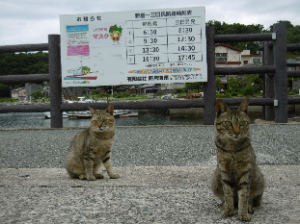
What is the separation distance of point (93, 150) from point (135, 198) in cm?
88

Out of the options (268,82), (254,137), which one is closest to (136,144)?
(254,137)

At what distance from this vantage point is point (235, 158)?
2066 mm

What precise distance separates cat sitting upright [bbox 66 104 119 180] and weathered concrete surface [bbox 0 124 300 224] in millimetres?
148

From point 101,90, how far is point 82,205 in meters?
6.07

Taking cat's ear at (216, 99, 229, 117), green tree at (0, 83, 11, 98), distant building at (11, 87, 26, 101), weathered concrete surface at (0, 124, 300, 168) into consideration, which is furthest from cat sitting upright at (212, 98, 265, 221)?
distant building at (11, 87, 26, 101)

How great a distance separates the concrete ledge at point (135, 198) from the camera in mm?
2109

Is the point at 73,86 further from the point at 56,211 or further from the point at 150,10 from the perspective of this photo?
the point at 56,211

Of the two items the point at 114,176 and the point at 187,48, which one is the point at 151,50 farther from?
the point at 114,176

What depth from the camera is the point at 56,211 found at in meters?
2.24

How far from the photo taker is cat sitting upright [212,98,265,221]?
6.72ft

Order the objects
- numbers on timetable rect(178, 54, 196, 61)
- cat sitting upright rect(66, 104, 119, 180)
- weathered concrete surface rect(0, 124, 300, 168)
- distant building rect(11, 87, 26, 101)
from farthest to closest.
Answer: distant building rect(11, 87, 26, 101), numbers on timetable rect(178, 54, 196, 61), weathered concrete surface rect(0, 124, 300, 168), cat sitting upright rect(66, 104, 119, 180)

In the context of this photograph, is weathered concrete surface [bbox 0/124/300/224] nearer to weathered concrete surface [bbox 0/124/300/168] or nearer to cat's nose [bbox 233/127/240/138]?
weathered concrete surface [bbox 0/124/300/168]

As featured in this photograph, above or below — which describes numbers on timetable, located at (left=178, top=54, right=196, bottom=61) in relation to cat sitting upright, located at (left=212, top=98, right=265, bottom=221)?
above

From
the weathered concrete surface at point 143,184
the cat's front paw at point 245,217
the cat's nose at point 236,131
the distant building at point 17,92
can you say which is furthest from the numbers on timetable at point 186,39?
the distant building at point 17,92
